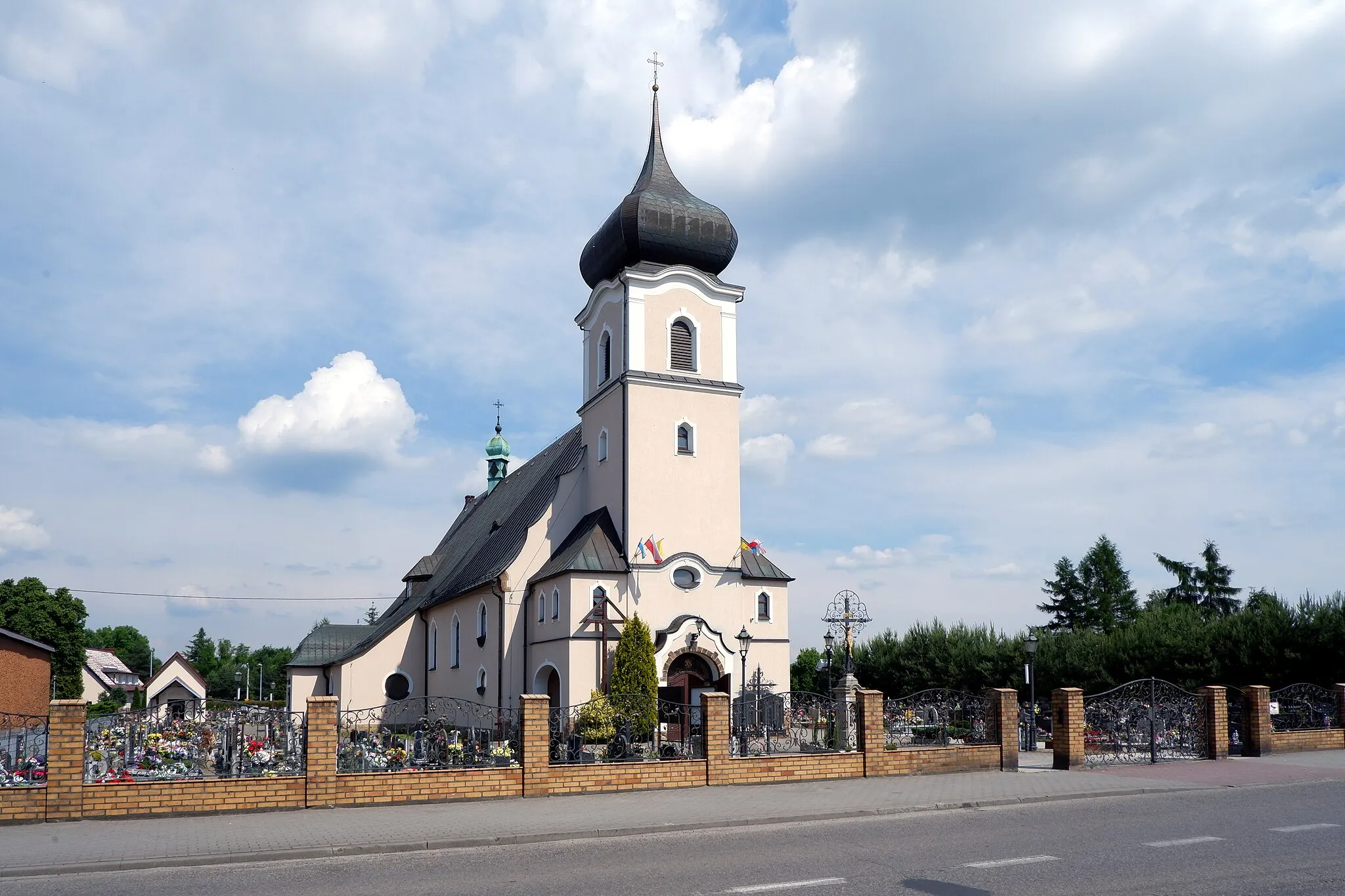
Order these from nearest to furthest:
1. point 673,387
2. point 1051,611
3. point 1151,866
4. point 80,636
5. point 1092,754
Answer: point 1151,866, point 1092,754, point 673,387, point 80,636, point 1051,611

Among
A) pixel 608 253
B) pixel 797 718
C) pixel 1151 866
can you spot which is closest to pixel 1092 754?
pixel 797 718

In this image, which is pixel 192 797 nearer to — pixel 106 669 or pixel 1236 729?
pixel 1236 729

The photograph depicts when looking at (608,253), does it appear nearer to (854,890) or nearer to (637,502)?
(637,502)

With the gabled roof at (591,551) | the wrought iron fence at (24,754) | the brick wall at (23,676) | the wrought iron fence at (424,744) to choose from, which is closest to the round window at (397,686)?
the brick wall at (23,676)

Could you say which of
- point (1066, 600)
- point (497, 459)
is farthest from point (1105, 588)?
point (497, 459)

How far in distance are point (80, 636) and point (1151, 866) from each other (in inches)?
2501

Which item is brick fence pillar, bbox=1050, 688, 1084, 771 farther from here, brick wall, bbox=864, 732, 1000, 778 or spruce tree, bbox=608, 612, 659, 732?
spruce tree, bbox=608, 612, 659, 732

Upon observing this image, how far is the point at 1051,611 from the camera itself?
7538 cm

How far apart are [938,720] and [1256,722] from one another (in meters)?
7.25

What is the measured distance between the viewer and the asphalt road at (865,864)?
32.5 ft

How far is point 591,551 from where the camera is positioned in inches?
1192

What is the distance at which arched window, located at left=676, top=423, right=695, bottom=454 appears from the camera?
1254 inches

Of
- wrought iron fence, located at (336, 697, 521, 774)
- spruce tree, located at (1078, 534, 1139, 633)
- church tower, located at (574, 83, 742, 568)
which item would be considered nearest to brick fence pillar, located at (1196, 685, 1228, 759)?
church tower, located at (574, 83, 742, 568)

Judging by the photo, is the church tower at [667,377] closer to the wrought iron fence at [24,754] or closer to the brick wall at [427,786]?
the brick wall at [427,786]
